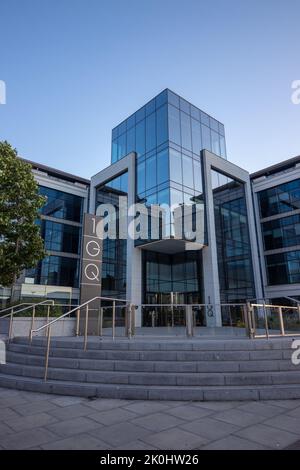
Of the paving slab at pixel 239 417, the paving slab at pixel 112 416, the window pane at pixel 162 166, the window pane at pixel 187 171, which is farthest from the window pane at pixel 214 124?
the paving slab at pixel 112 416

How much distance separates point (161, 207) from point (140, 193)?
11.8ft

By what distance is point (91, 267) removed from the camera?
14914mm

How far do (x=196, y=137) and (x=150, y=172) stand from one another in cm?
606

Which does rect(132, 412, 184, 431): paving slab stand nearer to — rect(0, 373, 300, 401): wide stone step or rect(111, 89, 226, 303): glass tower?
rect(0, 373, 300, 401): wide stone step

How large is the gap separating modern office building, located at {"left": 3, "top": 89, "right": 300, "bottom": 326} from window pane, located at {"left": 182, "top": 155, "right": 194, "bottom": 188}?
0.35 ft

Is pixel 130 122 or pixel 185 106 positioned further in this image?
pixel 130 122

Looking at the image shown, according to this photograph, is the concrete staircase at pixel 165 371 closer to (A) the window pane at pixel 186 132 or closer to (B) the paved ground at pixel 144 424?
(B) the paved ground at pixel 144 424

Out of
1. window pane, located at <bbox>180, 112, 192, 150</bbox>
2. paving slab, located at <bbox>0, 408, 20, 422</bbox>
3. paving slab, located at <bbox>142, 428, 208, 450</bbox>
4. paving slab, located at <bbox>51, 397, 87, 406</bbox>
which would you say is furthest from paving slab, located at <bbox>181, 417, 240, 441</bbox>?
window pane, located at <bbox>180, 112, 192, 150</bbox>

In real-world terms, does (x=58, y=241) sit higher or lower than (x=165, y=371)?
higher

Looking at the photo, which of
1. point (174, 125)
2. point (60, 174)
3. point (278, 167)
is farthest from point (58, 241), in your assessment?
point (278, 167)

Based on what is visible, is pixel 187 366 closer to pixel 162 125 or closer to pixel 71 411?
pixel 71 411

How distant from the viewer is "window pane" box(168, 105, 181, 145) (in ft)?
91.5

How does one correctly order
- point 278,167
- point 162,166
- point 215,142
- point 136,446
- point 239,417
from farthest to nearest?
point 278,167, point 215,142, point 162,166, point 239,417, point 136,446

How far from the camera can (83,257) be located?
14.6 metres
